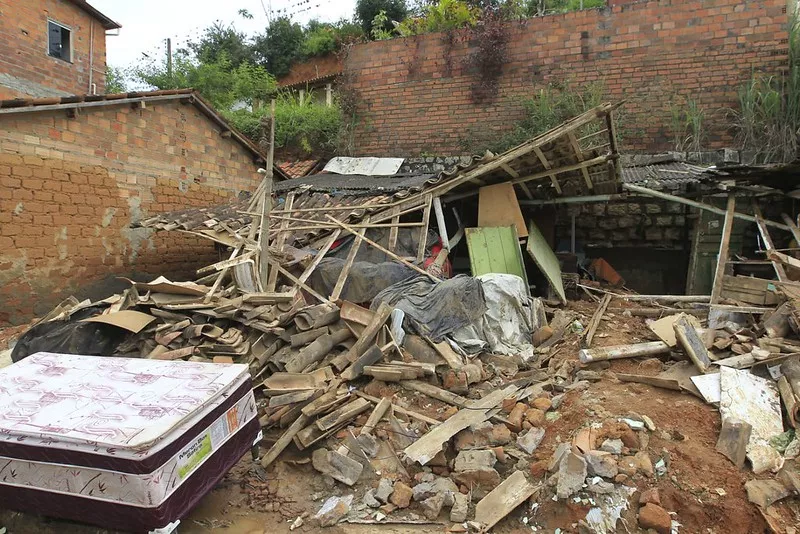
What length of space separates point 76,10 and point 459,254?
15994 mm

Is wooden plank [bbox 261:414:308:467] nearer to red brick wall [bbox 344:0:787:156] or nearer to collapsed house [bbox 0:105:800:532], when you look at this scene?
collapsed house [bbox 0:105:800:532]

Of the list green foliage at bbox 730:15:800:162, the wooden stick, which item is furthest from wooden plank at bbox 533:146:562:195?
green foliage at bbox 730:15:800:162

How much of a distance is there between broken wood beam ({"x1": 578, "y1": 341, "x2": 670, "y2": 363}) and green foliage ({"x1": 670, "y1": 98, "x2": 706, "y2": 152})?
7.20 m

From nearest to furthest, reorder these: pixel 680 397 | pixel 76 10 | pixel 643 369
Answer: pixel 680 397 < pixel 643 369 < pixel 76 10

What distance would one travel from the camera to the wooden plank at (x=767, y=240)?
622cm

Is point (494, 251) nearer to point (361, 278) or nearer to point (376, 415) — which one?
point (361, 278)

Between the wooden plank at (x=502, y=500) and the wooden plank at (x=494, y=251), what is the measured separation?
14.7 ft

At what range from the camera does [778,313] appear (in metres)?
5.08

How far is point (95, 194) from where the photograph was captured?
9094mm

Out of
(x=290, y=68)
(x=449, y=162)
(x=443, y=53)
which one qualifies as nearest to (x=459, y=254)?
(x=449, y=162)

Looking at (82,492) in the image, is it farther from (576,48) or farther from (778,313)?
(576,48)

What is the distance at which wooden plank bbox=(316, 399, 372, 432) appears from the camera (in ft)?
13.7

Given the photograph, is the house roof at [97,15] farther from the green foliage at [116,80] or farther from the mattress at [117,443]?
the mattress at [117,443]

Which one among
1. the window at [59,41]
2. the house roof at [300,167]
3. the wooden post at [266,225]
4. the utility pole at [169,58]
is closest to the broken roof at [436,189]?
the wooden post at [266,225]
